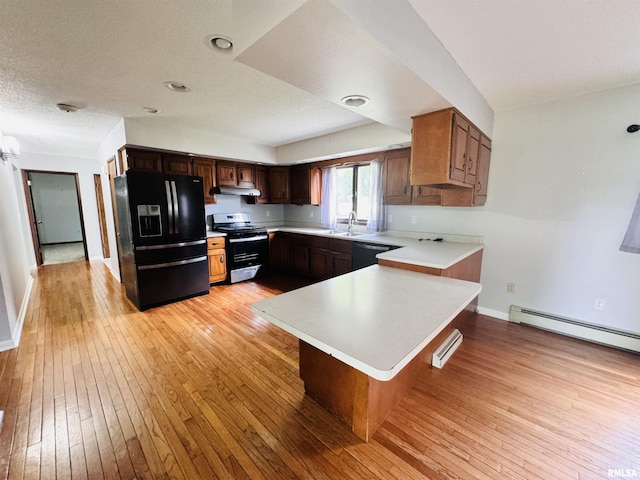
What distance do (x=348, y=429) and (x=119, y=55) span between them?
9.69ft

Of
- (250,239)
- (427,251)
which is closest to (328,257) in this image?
(250,239)

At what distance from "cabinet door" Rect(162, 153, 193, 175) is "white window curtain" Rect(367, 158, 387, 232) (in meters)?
2.84

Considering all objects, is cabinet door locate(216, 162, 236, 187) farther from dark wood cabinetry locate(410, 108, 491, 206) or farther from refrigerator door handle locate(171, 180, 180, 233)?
dark wood cabinetry locate(410, 108, 491, 206)

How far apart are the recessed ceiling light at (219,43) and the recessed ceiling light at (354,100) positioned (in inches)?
32.5

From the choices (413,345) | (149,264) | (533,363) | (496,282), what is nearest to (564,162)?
(496,282)

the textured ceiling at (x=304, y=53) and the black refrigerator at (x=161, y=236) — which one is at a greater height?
the textured ceiling at (x=304, y=53)

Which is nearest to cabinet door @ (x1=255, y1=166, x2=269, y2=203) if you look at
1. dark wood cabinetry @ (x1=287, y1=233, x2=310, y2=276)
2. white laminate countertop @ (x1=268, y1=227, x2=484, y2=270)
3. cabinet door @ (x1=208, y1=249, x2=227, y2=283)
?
dark wood cabinetry @ (x1=287, y1=233, x2=310, y2=276)

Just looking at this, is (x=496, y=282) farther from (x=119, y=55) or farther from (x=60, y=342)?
(x=60, y=342)

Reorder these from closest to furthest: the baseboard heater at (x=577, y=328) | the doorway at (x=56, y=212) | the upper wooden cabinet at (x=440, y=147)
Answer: the upper wooden cabinet at (x=440, y=147) → the baseboard heater at (x=577, y=328) → the doorway at (x=56, y=212)

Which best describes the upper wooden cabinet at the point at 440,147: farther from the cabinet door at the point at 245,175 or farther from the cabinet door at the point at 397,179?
the cabinet door at the point at 245,175

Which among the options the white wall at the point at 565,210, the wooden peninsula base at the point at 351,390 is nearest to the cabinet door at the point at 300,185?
the white wall at the point at 565,210

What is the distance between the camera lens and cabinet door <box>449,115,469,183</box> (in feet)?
6.57

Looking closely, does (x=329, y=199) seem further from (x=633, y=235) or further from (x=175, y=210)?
(x=633, y=235)

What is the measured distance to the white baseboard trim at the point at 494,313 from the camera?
3057mm
